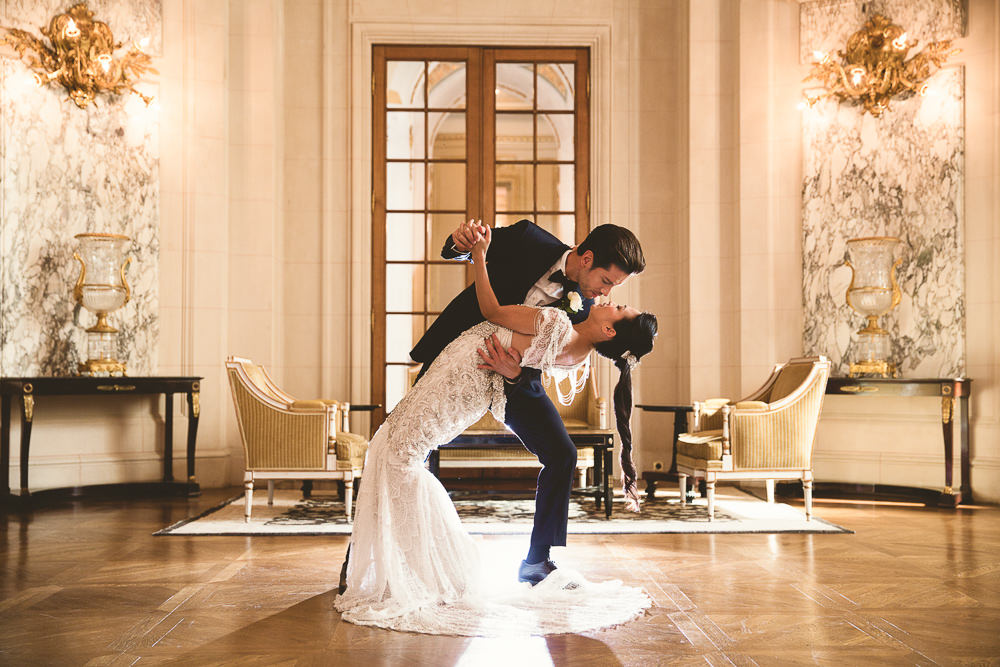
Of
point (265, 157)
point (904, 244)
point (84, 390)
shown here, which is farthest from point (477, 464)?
point (904, 244)

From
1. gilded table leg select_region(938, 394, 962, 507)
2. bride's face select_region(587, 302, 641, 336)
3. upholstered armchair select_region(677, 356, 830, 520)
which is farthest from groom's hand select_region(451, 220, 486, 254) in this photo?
gilded table leg select_region(938, 394, 962, 507)

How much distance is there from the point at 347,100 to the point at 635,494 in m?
5.68

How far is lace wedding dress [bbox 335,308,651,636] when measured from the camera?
317cm

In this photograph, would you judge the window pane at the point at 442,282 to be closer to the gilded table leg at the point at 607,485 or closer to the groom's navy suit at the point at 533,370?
the gilded table leg at the point at 607,485

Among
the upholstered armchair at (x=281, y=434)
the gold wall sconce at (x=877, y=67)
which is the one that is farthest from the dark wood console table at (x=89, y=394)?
the gold wall sconce at (x=877, y=67)

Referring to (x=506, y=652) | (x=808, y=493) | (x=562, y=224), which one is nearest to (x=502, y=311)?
(x=506, y=652)

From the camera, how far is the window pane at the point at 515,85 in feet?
26.9

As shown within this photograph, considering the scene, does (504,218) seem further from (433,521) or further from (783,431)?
(433,521)

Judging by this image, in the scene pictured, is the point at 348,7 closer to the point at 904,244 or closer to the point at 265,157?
the point at 265,157

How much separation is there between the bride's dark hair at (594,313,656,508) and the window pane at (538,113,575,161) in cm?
517

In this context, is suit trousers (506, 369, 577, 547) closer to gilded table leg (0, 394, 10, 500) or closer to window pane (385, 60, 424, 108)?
gilded table leg (0, 394, 10, 500)

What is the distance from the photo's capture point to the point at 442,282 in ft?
26.7

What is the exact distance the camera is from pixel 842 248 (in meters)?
7.29

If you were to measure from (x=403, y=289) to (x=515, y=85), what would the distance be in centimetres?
210
